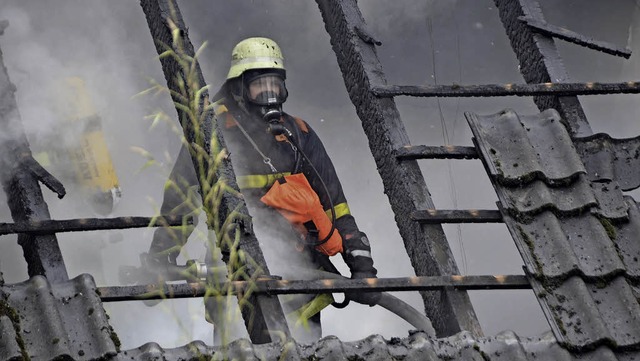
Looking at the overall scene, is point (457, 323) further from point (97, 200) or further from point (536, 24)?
point (97, 200)

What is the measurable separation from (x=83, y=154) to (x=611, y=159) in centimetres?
590

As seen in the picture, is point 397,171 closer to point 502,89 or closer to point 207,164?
point 502,89

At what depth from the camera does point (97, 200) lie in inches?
404

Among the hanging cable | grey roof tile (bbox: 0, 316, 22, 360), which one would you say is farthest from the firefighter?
the hanging cable

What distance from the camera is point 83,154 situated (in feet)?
33.1

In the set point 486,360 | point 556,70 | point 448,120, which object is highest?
point 448,120

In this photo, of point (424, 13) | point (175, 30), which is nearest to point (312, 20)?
point (424, 13)

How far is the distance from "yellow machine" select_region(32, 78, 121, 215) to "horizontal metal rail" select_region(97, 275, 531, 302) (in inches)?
224

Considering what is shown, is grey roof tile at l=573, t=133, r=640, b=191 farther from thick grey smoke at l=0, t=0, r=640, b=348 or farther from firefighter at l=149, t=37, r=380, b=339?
thick grey smoke at l=0, t=0, r=640, b=348

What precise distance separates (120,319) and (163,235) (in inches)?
194

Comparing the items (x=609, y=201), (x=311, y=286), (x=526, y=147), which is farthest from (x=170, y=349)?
(x=609, y=201)

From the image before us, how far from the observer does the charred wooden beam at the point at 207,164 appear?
181 inches

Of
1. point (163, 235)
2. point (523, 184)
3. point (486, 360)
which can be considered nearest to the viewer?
point (486, 360)

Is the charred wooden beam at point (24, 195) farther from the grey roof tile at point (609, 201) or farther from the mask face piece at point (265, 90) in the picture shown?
the grey roof tile at point (609, 201)
